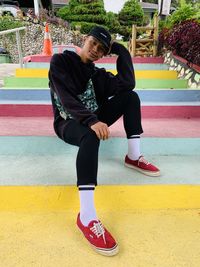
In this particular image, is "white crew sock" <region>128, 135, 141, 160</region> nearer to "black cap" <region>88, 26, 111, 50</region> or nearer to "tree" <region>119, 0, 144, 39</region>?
"black cap" <region>88, 26, 111, 50</region>

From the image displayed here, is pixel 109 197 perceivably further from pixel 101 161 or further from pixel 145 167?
pixel 101 161

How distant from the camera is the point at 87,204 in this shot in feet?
4.47

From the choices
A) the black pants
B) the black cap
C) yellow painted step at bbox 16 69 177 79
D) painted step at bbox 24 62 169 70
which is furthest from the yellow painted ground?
painted step at bbox 24 62 169 70

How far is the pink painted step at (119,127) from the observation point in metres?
2.31

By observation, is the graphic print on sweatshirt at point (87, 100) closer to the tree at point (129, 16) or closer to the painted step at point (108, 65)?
the painted step at point (108, 65)

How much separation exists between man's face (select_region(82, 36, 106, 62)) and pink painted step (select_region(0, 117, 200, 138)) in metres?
0.78

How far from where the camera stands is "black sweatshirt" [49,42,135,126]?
1.51 m

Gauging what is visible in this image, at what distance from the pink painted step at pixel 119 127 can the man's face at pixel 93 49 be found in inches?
30.6

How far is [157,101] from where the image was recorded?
3150 mm

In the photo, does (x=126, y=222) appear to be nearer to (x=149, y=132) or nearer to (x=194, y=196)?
(x=194, y=196)

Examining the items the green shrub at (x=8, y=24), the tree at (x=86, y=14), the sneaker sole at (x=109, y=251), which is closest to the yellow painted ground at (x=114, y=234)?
the sneaker sole at (x=109, y=251)

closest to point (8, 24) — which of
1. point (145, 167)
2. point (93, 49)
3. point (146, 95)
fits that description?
point (146, 95)

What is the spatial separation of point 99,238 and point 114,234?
104mm

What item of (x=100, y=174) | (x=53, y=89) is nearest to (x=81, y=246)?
(x=100, y=174)
